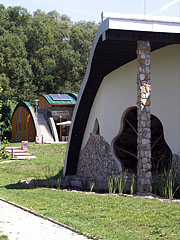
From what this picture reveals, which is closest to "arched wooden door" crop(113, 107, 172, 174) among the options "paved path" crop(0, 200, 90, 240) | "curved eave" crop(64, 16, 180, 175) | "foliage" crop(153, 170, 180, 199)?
"curved eave" crop(64, 16, 180, 175)

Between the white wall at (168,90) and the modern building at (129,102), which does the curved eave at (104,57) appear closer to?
the modern building at (129,102)

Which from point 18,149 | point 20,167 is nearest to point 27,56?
point 18,149

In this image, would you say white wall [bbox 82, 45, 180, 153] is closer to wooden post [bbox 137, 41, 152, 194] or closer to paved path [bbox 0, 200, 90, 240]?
wooden post [bbox 137, 41, 152, 194]

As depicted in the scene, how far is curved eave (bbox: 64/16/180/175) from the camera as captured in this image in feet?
35.9

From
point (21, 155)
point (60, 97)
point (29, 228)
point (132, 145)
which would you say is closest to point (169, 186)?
point (29, 228)

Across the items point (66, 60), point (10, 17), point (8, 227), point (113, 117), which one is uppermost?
point (10, 17)

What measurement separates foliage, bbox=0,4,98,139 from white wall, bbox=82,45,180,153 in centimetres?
3324

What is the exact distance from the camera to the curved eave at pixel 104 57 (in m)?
10.9

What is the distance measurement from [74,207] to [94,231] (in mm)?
2610

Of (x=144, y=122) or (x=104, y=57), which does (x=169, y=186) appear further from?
(x=104, y=57)

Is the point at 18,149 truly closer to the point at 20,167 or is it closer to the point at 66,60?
the point at 20,167

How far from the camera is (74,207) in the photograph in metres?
9.35

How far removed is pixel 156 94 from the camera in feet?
42.4

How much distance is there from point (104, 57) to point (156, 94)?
216cm
